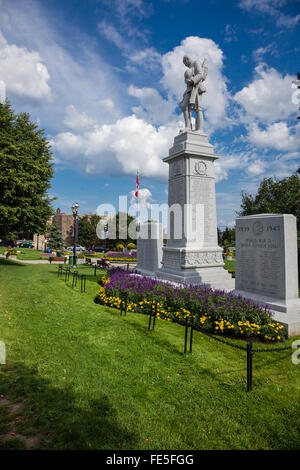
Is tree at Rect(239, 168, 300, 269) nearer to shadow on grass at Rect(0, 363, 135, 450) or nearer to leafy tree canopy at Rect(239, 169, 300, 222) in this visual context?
leafy tree canopy at Rect(239, 169, 300, 222)

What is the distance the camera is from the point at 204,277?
38.7 ft

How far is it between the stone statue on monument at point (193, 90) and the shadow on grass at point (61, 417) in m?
12.1

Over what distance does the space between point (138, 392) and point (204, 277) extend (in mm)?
8134

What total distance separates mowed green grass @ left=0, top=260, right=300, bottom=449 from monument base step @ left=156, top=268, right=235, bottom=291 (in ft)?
14.8

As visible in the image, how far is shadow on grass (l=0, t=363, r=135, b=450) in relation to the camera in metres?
3.05

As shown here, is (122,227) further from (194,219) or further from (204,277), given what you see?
(204,277)

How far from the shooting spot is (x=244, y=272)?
9.11 metres

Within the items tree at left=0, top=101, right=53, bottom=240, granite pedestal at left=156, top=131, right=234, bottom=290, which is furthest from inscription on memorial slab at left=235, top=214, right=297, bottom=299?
tree at left=0, top=101, right=53, bottom=240

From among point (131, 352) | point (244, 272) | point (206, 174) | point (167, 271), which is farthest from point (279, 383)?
point (206, 174)

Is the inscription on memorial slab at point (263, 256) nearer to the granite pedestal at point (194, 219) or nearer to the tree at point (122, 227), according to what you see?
the granite pedestal at point (194, 219)
